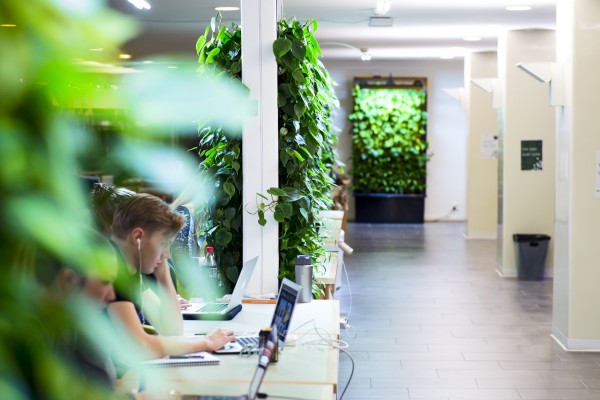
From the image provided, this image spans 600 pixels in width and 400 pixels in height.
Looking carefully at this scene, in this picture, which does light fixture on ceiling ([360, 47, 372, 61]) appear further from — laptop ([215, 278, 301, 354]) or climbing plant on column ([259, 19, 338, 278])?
laptop ([215, 278, 301, 354])

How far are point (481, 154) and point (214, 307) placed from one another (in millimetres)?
10698

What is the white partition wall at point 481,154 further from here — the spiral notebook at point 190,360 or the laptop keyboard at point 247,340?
the spiral notebook at point 190,360

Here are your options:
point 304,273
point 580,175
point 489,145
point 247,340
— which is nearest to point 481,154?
point 489,145

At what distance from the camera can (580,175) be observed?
6.87m

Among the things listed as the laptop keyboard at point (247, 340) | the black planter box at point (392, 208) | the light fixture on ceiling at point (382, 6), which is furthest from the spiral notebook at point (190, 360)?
the black planter box at point (392, 208)

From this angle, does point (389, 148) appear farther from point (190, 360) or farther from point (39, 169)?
point (39, 169)

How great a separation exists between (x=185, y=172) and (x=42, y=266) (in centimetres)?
13

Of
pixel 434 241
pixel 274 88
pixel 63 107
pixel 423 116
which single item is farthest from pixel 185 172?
pixel 423 116

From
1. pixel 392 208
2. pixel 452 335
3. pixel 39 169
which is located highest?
pixel 39 169

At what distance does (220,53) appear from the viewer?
5.43m

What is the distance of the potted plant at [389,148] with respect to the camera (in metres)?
17.5

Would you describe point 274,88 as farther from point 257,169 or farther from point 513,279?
point 513,279

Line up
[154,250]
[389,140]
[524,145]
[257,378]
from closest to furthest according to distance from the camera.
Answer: [257,378], [154,250], [524,145], [389,140]

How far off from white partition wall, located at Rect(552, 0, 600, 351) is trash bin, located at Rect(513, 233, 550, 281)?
131 inches
